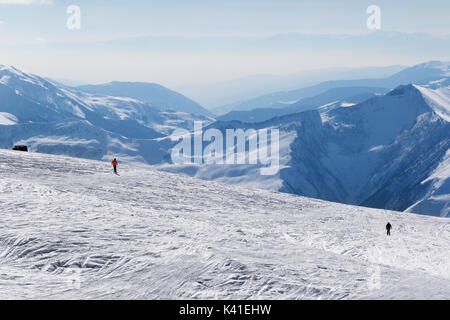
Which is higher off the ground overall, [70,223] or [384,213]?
[70,223]

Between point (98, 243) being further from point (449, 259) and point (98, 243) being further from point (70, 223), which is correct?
point (449, 259)

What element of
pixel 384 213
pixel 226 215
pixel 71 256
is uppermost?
pixel 71 256

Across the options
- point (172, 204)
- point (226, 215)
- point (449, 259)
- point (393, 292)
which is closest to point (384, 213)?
point (449, 259)

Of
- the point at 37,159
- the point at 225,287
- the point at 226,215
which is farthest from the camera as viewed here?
the point at 37,159

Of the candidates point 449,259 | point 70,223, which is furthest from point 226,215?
point 449,259
